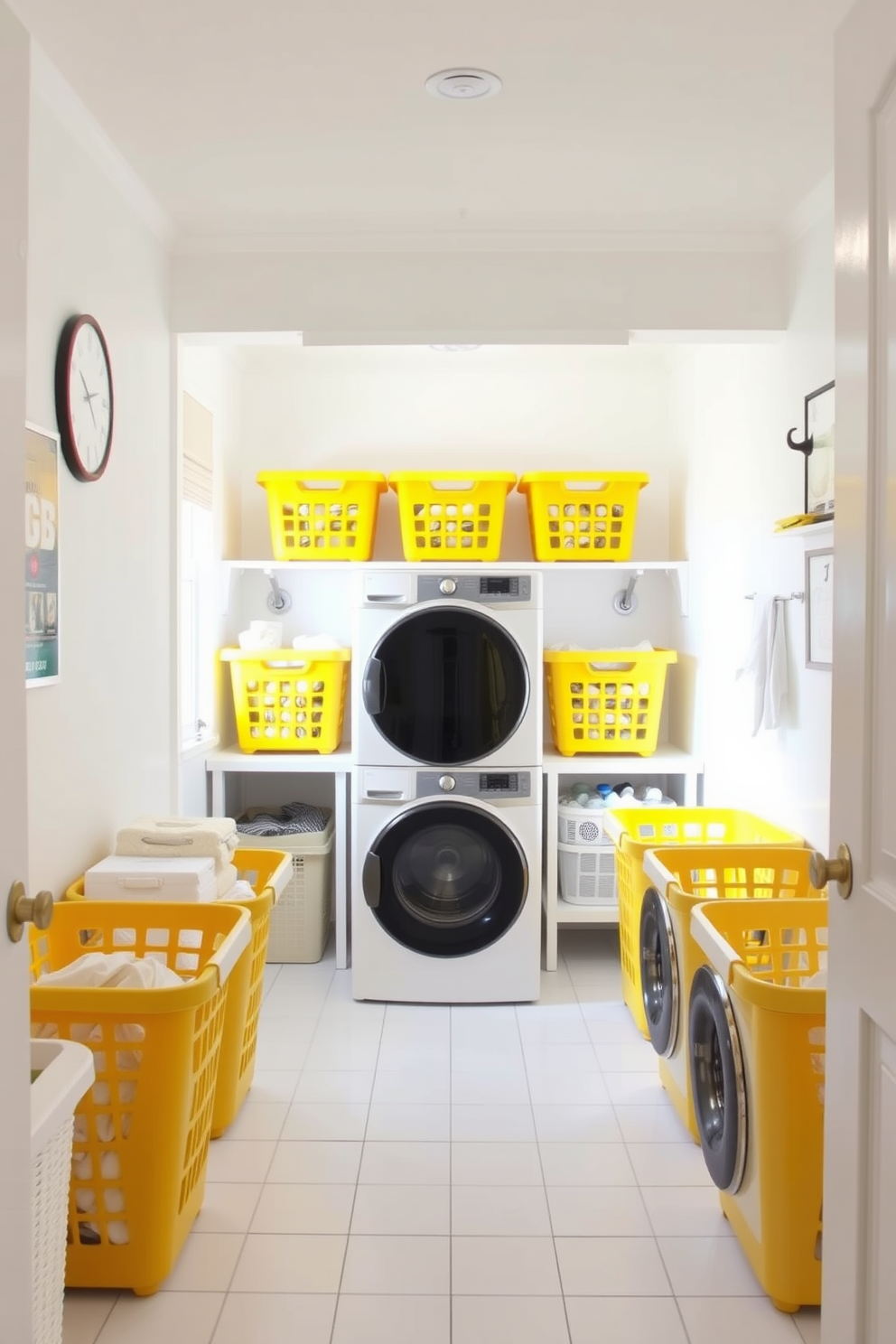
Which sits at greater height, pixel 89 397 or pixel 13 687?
pixel 89 397

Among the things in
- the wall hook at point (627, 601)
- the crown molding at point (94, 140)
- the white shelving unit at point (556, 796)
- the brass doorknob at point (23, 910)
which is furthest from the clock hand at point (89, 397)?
the wall hook at point (627, 601)

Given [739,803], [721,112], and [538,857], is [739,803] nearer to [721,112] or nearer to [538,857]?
[538,857]

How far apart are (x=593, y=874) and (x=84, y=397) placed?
236 centimetres

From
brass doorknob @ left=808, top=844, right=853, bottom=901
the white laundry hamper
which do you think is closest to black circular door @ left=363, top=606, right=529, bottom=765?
the white laundry hamper

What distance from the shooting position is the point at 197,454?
3.78 meters

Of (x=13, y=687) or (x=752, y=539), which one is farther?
(x=752, y=539)

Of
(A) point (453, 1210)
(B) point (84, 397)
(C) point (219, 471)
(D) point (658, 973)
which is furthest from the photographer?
(C) point (219, 471)

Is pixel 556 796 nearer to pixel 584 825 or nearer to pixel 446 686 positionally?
pixel 584 825

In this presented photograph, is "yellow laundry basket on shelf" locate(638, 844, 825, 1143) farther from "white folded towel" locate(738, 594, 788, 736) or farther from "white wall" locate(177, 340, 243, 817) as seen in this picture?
"white wall" locate(177, 340, 243, 817)

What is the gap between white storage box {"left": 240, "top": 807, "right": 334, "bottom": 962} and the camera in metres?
3.92

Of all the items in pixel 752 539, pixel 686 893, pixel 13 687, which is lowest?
pixel 686 893

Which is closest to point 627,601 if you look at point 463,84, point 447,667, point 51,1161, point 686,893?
point 447,667

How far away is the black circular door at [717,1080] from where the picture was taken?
2.03m

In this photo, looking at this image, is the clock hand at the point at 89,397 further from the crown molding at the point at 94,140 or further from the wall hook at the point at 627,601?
the wall hook at the point at 627,601
